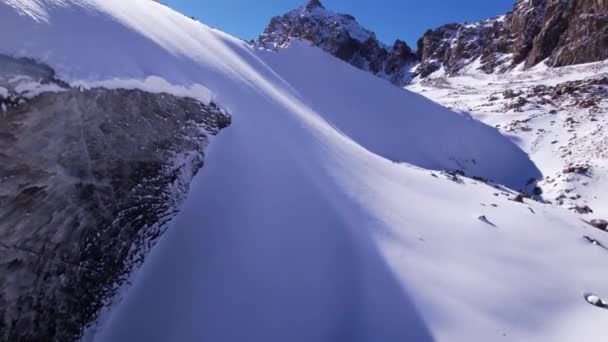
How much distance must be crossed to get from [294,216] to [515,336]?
10.2ft

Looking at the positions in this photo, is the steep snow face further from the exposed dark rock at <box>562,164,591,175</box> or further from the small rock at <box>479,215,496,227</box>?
the small rock at <box>479,215,496,227</box>

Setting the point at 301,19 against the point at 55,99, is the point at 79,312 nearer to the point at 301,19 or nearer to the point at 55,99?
the point at 55,99

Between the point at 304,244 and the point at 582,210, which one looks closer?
the point at 304,244

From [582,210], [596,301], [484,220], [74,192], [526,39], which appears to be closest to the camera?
[74,192]

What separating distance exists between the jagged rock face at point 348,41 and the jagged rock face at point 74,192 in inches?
2762

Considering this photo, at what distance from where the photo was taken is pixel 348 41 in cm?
7819

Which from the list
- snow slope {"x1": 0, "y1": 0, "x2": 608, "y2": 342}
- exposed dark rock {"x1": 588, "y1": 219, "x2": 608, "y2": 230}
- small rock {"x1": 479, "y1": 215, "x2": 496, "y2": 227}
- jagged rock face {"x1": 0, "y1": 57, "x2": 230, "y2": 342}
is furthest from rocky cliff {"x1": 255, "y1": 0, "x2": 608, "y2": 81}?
exposed dark rock {"x1": 588, "y1": 219, "x2": 608, "y2": 230}

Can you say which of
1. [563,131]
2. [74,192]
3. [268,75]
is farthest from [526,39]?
[74,192]

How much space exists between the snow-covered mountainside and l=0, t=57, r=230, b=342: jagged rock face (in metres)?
9.66

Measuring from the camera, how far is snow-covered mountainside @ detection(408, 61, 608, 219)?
1222 centimetres

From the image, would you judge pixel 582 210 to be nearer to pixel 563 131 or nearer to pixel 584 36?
pixel 563 131

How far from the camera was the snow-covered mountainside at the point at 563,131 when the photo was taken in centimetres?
1222

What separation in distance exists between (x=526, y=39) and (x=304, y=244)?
2185 inches

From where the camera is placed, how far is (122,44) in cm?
461
